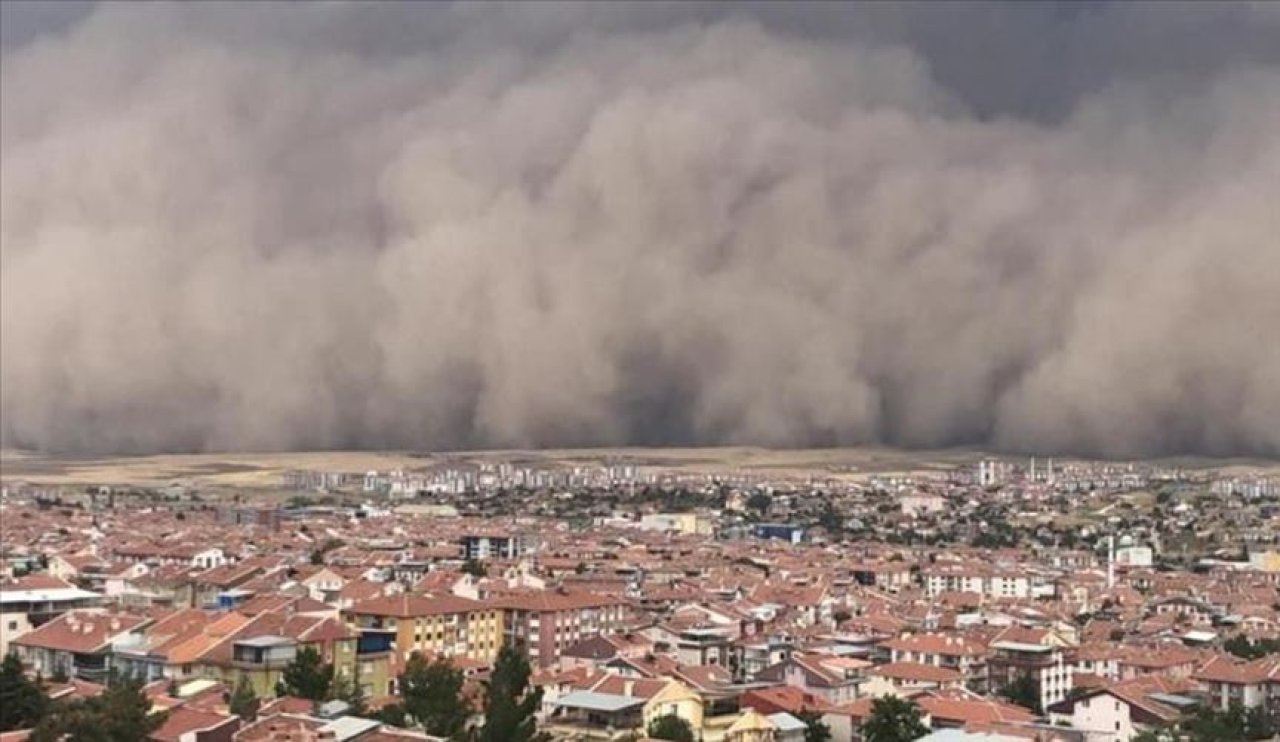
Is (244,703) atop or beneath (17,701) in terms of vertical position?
beneath

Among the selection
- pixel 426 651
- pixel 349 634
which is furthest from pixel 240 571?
pixel 349 634

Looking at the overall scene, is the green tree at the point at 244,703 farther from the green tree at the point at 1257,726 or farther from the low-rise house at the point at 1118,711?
the green tree at the point at 1257,726

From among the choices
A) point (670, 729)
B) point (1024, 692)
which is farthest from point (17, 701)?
point (1024, 692)

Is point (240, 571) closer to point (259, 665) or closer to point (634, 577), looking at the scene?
point (634, 577)

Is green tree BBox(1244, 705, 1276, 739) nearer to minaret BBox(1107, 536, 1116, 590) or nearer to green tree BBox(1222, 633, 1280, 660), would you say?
green tree BBox(1222, 633, 1280, 660)

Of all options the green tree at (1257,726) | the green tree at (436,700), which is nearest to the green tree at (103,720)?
the green tree at (436,700)

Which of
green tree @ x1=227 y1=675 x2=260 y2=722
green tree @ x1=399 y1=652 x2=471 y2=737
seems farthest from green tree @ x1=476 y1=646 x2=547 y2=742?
green tree @ x1=227 y1=675 x2=260 y2=722

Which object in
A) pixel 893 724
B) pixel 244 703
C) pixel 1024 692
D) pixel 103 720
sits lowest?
pixel 1024 692

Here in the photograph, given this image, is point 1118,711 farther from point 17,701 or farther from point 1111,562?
point 1111,562
